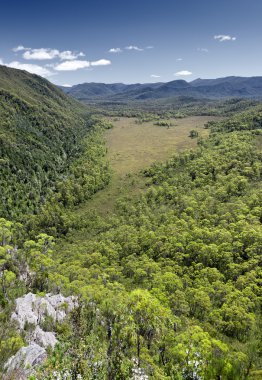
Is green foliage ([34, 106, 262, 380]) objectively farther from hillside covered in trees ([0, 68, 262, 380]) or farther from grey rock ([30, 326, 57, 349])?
grey rock ([30, 326, 57, 349])

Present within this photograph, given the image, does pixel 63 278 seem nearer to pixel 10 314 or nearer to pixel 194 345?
pixel 10 314

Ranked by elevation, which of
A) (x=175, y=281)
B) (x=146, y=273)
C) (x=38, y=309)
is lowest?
(x=146, y=273)

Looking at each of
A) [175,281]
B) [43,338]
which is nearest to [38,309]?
[43,338]

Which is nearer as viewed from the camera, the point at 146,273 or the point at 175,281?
the point at 175,281

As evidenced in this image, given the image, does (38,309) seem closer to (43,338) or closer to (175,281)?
(43,338)

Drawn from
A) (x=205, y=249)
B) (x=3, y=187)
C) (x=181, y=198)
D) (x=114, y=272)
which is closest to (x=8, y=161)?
(x=3, y=187)

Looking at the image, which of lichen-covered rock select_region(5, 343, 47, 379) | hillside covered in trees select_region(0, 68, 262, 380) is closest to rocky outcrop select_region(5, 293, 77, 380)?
lichen-covered rock select_region(5, 343, 47, 379)
